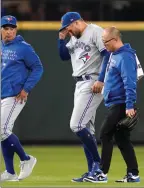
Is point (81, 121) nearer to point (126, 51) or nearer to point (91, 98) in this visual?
point (91, 98)

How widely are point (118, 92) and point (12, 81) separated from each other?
49.8 inches

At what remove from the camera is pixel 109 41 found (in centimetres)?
909

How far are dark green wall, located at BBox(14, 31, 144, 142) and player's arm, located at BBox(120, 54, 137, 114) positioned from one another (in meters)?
5.76

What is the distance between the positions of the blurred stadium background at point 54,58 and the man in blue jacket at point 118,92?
536 centimetres

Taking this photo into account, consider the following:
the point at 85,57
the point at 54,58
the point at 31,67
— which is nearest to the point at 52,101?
the point at 54,58

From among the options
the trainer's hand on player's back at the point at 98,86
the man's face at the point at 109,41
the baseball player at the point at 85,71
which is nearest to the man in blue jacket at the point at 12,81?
the baseball player at the point at 85,71

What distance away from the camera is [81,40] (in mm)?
9633

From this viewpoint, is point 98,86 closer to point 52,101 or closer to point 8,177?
point 8,177

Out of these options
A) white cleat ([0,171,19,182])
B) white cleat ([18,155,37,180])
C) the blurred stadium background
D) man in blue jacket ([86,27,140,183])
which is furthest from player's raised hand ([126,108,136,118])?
the blurred stadium background

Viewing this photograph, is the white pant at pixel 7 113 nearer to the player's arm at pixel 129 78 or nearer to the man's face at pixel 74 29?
the man's face at pixel 74 29

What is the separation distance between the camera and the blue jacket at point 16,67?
9.53m

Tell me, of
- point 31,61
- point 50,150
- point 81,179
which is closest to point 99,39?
point 31,61

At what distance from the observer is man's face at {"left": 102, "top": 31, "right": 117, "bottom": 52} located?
9.08 meters

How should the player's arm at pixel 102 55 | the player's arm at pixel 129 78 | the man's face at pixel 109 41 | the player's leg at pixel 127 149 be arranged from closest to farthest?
the player's arm at pixel 129 78 < the man's face at pixel 109 41 < the player's leg at pixel 127 149 < the player's arm at pixel 102 55
